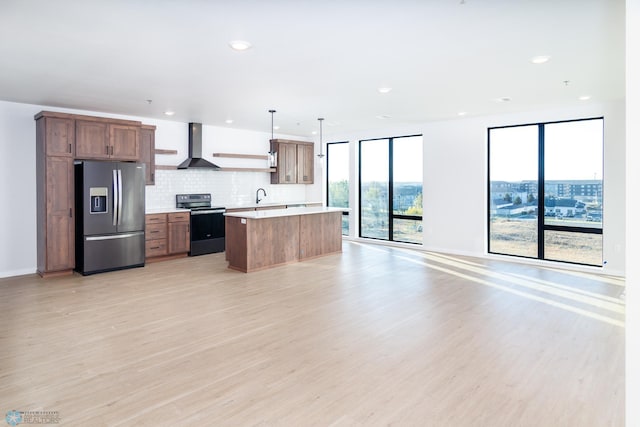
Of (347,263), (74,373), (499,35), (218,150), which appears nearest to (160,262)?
(218,150)

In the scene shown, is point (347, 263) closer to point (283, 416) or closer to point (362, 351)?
point (362, 351)

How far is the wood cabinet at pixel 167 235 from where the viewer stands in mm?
6848

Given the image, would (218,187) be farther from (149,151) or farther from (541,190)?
(541,190)

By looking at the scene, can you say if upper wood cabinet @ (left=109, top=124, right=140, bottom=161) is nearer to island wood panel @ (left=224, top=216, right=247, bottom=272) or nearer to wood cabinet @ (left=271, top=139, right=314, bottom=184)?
island wood panel @ (left=224, top=216, right=247, bottom=272)

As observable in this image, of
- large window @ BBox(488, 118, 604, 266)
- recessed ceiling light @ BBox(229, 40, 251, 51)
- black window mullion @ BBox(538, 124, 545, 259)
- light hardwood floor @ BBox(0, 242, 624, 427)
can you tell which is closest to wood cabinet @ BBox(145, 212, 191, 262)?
light hardwood floor @ BBox(0, 242, 624, 427)

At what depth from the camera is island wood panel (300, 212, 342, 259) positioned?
7129mm

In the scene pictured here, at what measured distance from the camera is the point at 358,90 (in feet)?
17.0

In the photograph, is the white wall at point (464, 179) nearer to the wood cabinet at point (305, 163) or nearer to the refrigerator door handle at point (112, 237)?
the wood cabinet at point (305, 163)

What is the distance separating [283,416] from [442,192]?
6400 millimetres

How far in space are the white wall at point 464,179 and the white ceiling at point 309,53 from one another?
0.64 metres

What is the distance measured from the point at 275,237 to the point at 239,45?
12.0 feet

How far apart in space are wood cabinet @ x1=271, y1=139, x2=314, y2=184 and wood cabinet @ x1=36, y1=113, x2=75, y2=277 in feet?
14.2

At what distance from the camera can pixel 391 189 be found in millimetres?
8898
